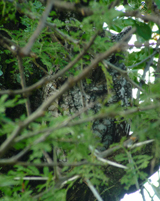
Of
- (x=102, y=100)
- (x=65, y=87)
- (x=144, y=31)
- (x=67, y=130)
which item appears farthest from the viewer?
(x=102, y=100)

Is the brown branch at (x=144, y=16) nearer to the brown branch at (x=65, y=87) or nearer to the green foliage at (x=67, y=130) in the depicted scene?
the green foliage at (x=67, y=130)

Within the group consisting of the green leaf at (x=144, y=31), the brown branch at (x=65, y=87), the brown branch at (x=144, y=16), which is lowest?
the brown branch at (x=65, y=87)

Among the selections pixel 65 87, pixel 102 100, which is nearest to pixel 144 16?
pixel 65 87

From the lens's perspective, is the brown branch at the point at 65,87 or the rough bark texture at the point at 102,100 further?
the rough bark texture at the point at 102,100

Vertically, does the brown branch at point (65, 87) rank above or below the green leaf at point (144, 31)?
below

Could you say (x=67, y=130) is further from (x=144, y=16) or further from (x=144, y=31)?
(x=144, y=31)

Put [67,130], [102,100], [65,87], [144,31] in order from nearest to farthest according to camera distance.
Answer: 1. [65,87]
2. [67,130]
3. [144,31]
4. [102,100]

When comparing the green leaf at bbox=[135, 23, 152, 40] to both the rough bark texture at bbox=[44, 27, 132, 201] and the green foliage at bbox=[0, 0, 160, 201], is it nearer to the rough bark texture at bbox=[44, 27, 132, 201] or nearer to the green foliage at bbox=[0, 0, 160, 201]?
the green foliage at bbox=[0, 0, 160, 201]

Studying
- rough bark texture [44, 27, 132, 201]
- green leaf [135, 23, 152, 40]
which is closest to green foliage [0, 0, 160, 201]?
green leaf [135, 23, 152, 40]

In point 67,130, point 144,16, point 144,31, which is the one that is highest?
point 144,31

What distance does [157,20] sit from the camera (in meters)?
0.56

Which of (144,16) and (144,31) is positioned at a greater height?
(144,31)

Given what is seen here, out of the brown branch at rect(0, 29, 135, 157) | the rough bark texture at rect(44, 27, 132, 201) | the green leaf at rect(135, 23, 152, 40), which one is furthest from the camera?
the rough bark texture at rect(44, 27, 132, 201)

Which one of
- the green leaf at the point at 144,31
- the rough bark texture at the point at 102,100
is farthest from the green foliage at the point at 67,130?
the rough bark texture at the point at 102,100
